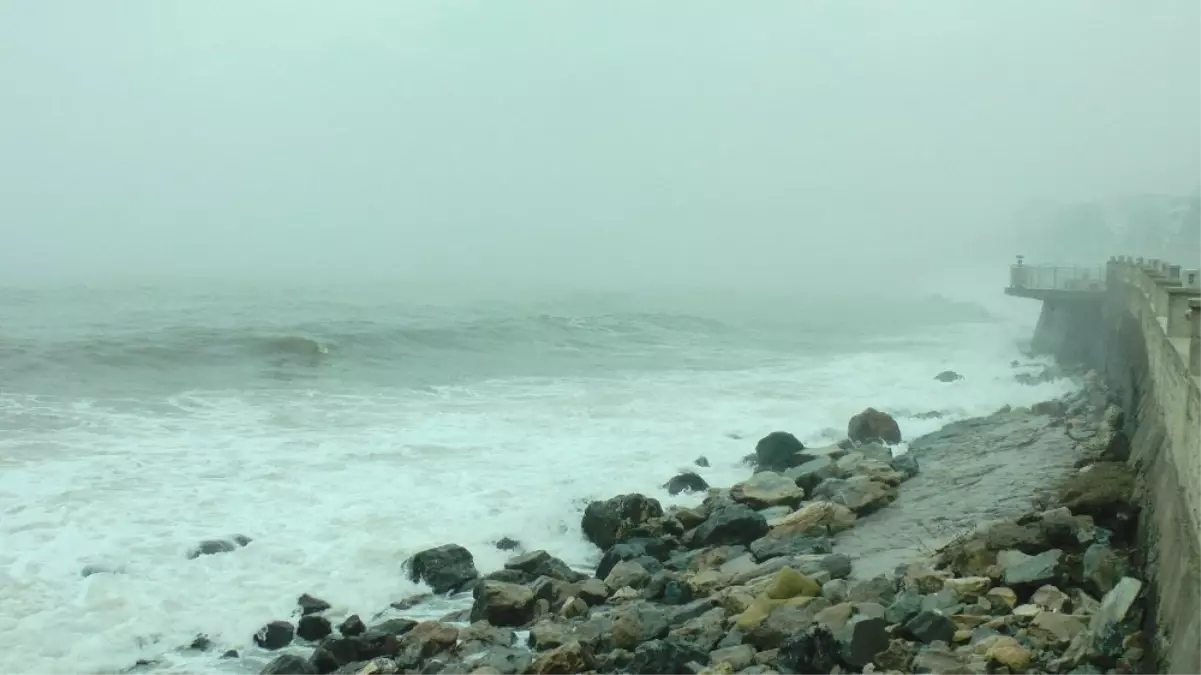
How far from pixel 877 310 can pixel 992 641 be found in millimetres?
51762

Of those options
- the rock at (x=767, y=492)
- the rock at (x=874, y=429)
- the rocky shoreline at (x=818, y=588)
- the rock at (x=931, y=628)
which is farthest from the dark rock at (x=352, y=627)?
the rock at (x=874, y=429)

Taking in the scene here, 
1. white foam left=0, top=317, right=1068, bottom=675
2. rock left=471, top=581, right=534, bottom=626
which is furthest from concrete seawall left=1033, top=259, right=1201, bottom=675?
rock left=471, top=581, right=534, bottom=626

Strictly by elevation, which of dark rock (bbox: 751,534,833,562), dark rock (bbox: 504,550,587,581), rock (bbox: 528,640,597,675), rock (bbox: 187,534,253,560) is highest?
dark rock (bbox: 751,534,833,562)

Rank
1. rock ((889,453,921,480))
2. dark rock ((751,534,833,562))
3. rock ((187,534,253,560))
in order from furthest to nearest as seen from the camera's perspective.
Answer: rock ((889,453,921,480))
rock ((187,534,253,560))
dark rock ((751,534,833,562))

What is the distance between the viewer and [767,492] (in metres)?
13.0

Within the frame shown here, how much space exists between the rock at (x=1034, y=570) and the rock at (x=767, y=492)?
15.6 feet

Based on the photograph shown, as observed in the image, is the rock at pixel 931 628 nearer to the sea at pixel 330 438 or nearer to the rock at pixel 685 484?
the sea at pixel 330 438

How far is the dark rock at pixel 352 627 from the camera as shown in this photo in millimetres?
9195

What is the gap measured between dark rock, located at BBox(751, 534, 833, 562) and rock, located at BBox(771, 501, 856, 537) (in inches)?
10.3

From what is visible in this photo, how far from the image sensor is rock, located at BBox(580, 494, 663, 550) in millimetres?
12000

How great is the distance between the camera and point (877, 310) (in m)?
56.6

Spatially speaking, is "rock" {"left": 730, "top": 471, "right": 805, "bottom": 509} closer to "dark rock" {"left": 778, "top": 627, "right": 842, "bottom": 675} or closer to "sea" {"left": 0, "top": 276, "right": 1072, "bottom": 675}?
"sea" {"left": 0, "top": 276, "right": 1072, "bottom": 675}

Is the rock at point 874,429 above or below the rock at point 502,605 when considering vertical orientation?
above

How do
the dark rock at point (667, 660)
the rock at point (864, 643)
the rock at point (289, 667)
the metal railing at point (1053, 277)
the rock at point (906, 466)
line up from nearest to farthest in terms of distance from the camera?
the rock at point (864, 643) → the dark rock at point (667, 660) → the rock at point (289, 667) → the rock at point (906, 466) → the metal railing at point (1053, 277)
